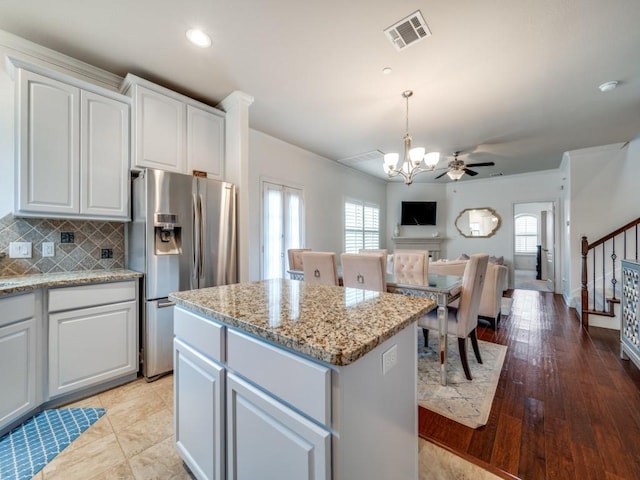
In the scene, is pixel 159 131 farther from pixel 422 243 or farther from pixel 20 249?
pixel 422 243

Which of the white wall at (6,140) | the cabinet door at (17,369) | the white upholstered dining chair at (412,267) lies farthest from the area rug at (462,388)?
the white wall at (6,140)

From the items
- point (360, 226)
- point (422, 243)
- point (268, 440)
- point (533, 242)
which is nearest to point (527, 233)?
point (533, 242)

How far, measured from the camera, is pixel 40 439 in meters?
1.59

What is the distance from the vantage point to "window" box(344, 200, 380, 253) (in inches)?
227

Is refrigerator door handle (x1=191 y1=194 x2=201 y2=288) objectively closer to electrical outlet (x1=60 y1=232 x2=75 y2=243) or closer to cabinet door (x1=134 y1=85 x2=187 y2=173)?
cabinet door (x1=134 y1=85 x2=187 y2=173)

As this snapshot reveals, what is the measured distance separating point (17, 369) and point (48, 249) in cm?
94

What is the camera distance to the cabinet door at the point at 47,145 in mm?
1814

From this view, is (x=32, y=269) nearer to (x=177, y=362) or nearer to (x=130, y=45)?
(x=177, y=362)

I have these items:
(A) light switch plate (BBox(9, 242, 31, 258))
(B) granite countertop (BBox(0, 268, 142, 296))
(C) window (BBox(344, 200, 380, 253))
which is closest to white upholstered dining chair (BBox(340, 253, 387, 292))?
(B) granite countertop (BBox(0, 268, 142, 296))

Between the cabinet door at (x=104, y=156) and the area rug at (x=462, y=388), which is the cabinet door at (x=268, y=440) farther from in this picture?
the cabinet door at (x=104, y=156)

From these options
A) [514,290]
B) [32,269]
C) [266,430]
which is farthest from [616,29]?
[514,290]

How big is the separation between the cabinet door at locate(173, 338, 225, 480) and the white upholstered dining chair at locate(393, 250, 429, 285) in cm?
178

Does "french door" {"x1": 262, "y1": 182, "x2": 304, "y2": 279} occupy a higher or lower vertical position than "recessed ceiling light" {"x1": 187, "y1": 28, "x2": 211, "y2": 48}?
lower

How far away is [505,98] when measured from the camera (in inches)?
112
